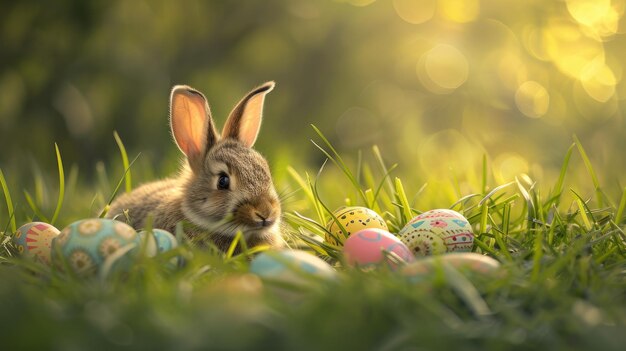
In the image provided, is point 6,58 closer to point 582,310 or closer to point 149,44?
point 149,44

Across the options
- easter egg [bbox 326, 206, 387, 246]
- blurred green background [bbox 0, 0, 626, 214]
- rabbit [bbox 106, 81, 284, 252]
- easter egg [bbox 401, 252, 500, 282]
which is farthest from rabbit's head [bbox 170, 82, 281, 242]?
blurred green background [bbox 0, 0, 626, 214]

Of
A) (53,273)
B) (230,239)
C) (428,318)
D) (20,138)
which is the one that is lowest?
(20,138)

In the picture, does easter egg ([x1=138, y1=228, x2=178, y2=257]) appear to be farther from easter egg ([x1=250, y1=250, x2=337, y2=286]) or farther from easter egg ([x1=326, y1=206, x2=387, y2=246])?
easter egg ([x1=326, y1=206, x2=387, y2=246])

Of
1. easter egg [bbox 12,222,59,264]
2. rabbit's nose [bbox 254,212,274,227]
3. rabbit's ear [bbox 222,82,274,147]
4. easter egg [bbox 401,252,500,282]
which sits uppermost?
rabbit's ear [bbox 222,82,274,147]

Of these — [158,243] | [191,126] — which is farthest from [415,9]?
[158,243]

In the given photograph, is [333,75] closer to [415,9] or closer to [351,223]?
[415,9]

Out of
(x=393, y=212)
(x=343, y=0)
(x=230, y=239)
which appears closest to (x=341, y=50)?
(x=343, y=0)

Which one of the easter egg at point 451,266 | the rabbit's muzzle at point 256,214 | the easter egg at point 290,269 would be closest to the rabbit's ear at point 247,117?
the rabbit's muzzle at point 256,214
